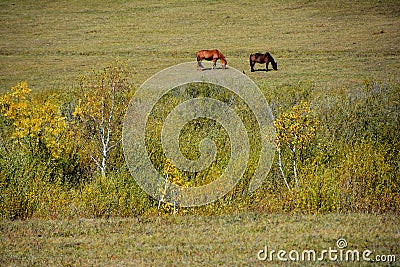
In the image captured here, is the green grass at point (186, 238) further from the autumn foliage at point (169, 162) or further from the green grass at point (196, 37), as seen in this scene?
the green grass at point (196, 37)

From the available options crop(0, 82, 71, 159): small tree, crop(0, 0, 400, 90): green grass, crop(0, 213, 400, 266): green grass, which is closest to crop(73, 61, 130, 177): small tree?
crop(0, 82, 71, 159): small tree

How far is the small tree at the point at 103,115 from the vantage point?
1573cm

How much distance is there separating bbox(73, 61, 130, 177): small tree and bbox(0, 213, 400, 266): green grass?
4.56 m

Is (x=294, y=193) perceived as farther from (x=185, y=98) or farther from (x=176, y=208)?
(x=185, y=98)

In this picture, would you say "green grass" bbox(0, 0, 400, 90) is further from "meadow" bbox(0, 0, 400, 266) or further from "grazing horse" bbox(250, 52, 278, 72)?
"grazing horse" bbox(250, 52, 278, 72)

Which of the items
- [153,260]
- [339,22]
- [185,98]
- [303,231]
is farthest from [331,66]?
[153,260]

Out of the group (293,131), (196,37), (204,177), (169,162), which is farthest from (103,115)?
(196,37)

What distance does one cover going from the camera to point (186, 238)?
397 inches

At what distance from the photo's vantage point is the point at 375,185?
1353 centimetres

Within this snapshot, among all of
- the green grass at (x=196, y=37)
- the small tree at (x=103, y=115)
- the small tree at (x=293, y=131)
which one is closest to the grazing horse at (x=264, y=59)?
the green grass at (x=196, y=37)

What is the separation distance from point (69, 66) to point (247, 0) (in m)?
22.2

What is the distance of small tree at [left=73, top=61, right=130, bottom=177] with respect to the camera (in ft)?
51.6

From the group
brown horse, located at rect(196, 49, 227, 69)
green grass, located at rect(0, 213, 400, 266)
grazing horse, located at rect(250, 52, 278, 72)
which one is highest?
brown horse, located at rect(196, 49, 227, 69)

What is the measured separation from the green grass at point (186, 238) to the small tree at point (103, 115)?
4.56 metres
